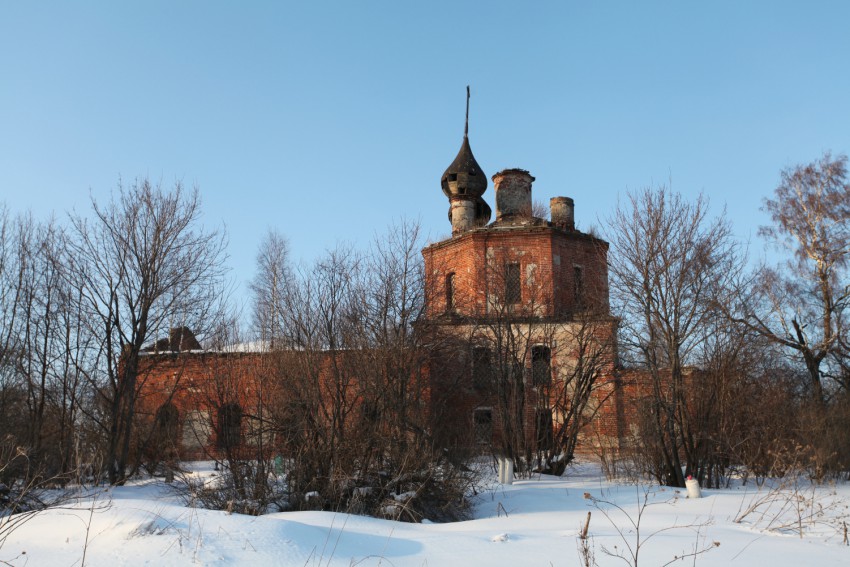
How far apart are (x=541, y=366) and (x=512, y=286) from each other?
8.22ft

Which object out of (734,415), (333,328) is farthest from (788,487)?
(333,328)

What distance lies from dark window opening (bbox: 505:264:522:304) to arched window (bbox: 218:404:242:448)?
1077 cm

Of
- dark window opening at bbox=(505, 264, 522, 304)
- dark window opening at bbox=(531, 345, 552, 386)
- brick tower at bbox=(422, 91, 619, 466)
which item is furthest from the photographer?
dark window opening at bbox=(531, 345, 552, 386)

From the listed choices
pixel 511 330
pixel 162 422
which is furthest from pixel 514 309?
pixel 162 422

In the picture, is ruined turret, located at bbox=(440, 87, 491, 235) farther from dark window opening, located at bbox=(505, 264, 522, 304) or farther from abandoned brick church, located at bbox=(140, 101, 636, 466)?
dark window opening, located at bbox=(505, 264, 522, 304)

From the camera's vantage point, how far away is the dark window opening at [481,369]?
858 inches

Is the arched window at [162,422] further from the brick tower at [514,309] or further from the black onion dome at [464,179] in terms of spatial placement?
the black onion dome at [464,179]

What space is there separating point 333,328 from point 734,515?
7.58 meters

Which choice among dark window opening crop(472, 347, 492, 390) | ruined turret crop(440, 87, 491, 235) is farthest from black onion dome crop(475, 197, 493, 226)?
dark window opening crop(472, 347, 492, 390)

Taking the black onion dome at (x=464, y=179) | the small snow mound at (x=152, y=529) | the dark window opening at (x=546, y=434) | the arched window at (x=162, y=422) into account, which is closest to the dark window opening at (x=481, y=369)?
the dark window opening at (x=546, y=434)

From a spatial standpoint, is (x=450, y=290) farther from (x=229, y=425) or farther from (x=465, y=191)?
(x=229, y=425)

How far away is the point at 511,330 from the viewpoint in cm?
1953

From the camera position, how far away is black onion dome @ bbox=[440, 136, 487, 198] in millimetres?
28281

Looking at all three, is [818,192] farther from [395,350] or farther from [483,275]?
[395,350]
